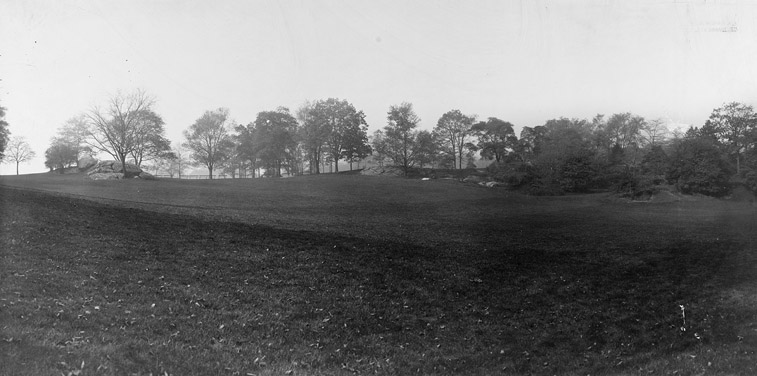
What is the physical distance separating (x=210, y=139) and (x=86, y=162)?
20299 millimetres

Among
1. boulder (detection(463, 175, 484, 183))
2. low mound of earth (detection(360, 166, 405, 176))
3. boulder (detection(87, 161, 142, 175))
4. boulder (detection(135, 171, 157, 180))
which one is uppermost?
boulder (detection(87, 161, 142, 175))

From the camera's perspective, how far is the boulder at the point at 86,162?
31347 mm

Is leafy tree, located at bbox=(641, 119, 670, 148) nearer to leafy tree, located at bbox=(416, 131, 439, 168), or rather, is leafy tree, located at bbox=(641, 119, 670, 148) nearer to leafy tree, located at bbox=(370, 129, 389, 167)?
leafy tree, located at bbox=(416, 131, 439, 168)

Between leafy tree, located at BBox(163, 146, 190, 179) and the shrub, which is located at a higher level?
leafy tree, located at BBox(163, 146, 190, 179)

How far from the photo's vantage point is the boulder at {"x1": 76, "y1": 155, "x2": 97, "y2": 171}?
31347mm

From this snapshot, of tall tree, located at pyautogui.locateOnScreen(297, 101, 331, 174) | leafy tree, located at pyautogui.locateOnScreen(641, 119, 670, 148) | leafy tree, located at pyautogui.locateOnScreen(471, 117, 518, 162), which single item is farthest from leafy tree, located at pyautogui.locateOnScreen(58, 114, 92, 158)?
leafy tree, located at pyautogui.locateOnScreen(641, 119, 670, 148)

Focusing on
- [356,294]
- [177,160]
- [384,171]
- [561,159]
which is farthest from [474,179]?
[177,160]

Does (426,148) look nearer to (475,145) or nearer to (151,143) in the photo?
(475,145)

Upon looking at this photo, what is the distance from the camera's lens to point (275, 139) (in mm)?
22797

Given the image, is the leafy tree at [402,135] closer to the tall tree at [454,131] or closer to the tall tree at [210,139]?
the tall tree at [454,131]

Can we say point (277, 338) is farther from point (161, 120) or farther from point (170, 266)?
point (161, 120)

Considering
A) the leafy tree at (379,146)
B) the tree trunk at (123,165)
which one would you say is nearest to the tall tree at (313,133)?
the leafy tree at (379,146)

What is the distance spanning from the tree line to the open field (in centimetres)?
483

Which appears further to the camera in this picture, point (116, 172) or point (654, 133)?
A: point (116, 172)
